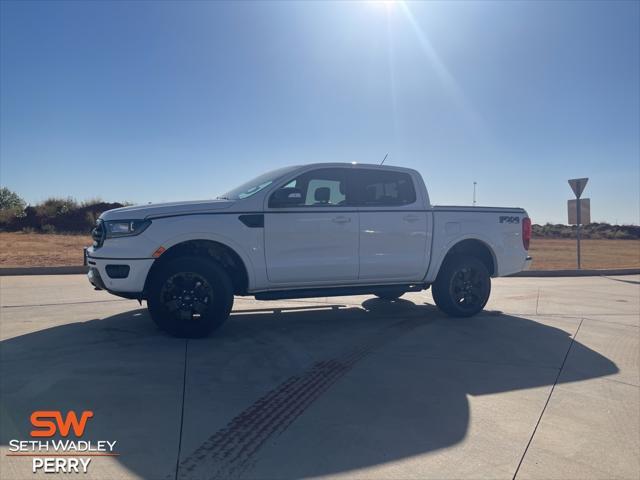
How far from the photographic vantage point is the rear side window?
6902mm

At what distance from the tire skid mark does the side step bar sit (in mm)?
1325

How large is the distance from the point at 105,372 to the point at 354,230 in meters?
3.33

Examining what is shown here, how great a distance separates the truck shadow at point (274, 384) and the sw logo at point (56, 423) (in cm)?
6

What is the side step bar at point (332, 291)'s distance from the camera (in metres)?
6.38

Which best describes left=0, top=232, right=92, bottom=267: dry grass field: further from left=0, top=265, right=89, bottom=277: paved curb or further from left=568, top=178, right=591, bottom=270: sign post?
left=568, top=178, right=591, bottom=270: sign post

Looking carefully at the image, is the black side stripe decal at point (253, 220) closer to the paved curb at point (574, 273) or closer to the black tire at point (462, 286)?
the black tire at point (462, 286)

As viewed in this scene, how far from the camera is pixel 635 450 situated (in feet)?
11.4

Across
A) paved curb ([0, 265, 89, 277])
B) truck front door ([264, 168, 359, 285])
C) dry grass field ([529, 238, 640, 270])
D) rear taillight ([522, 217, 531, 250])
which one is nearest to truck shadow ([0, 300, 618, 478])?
truck front door ([264, 168, 359, 285])

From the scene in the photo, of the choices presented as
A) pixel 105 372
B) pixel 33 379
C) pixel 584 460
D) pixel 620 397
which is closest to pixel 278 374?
pixel 105 372

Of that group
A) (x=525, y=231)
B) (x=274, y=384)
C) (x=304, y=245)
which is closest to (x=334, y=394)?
(x=274, y=384)

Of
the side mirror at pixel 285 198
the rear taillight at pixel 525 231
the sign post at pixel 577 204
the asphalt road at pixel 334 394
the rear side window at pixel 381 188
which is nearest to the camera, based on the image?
the asphalt road at pixel 334 394

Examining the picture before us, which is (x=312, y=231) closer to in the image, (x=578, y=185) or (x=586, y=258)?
(x=578, y=185)

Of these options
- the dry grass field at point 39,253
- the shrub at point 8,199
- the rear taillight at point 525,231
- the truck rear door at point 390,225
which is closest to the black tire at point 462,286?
the truck rear door at point 390,225

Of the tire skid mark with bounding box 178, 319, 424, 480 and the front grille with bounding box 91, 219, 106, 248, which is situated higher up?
the front grille with bounding box 91, 219, 106, 248
